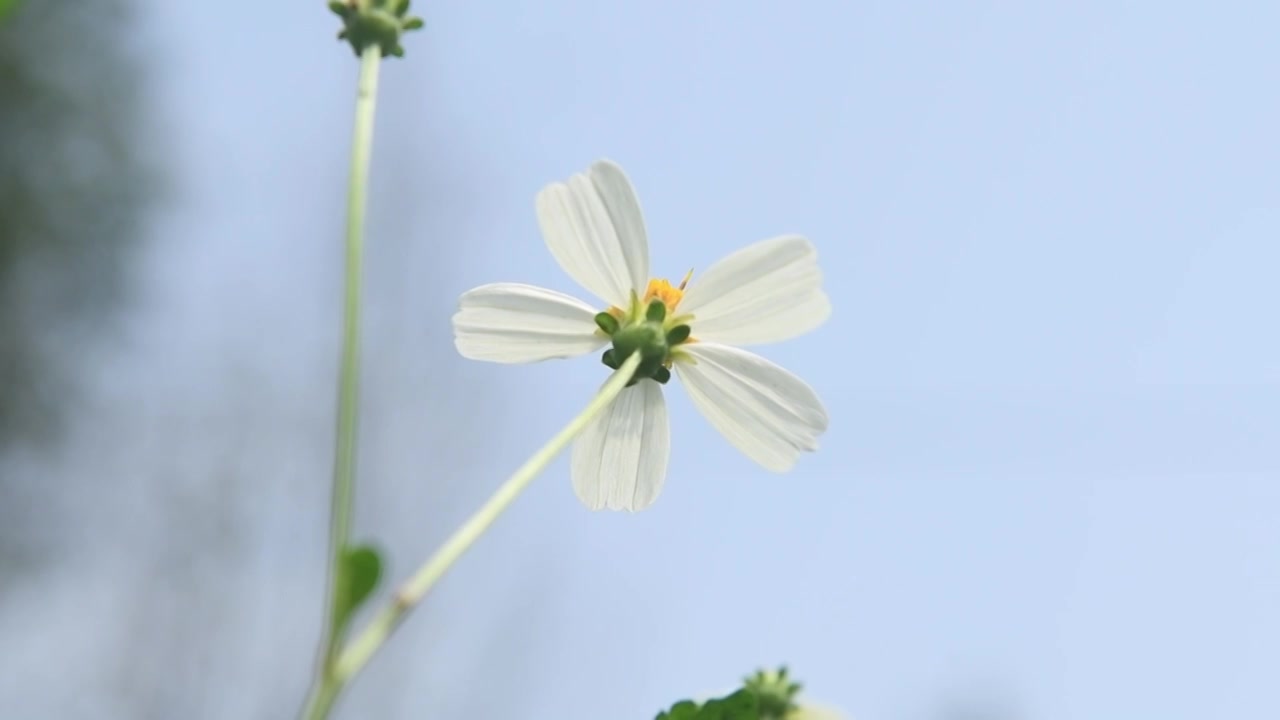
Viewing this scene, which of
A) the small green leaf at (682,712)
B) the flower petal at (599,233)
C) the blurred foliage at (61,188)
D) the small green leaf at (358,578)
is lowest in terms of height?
the small green leaf at (358,578)

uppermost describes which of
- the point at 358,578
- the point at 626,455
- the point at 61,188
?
the point at 61,188

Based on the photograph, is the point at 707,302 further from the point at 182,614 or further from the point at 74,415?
the point at 74,415

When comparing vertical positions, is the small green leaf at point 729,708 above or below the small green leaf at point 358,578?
above

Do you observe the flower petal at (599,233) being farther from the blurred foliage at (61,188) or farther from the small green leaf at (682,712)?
the blurred foliage at (61,188)

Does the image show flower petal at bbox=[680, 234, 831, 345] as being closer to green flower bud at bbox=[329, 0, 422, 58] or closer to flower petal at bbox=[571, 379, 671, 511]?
flower petal at bbox=[571, 379, 671, 511]

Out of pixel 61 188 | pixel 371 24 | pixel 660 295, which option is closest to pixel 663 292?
pixel 660 295

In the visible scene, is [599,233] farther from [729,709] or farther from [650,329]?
[729,709]

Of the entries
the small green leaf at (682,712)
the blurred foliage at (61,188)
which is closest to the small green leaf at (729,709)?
the small green leaf at (682,712)
